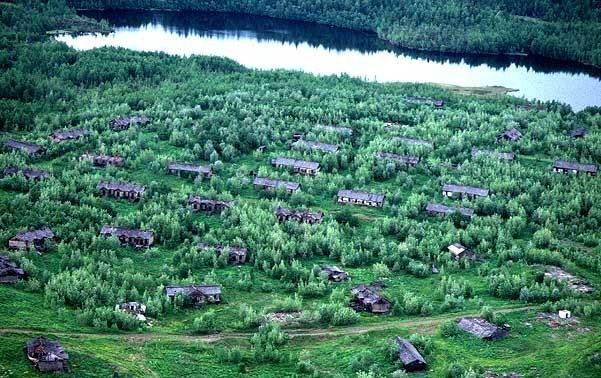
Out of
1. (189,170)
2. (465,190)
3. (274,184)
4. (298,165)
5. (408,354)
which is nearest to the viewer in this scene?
(408,354)

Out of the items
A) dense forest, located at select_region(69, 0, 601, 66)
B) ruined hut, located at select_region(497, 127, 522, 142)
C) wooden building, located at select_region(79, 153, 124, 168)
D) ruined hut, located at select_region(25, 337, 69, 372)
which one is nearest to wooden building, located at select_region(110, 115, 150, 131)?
wooden building, located at select_region(79, 153, 124, 168)

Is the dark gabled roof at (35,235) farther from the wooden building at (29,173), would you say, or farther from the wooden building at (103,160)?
the wooden building at (103,160)

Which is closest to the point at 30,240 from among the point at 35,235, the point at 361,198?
the point at 35,235

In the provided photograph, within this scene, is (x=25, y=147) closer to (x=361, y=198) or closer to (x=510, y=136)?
(x=361, y=198)

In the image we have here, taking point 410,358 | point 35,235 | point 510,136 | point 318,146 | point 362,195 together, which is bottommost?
point 35,235

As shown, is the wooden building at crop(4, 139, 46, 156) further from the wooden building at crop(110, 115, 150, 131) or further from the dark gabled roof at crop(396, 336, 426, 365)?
the dark gabled roof at crop(396, 336, 426, 365)
